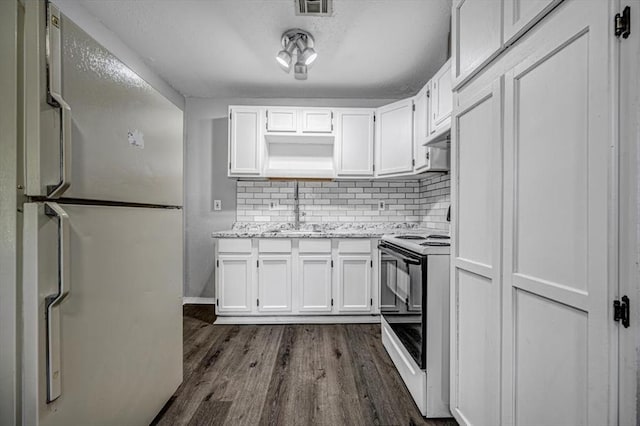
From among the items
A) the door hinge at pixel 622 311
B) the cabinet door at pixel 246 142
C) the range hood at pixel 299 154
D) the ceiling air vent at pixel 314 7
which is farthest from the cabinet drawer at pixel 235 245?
the door hinge at pixel 622 311

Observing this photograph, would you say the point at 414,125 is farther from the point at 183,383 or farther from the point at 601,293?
the point at 183,383

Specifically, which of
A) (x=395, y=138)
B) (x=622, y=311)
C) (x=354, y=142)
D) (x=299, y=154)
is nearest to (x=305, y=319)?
(x=299, y=154)

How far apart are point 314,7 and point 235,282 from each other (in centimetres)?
237

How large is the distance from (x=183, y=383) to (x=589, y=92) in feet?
7.81

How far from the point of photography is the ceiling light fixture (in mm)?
2307

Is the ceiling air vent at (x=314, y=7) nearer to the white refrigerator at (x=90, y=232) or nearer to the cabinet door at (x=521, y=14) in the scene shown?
the white refrigerator at (x=90, y=232)

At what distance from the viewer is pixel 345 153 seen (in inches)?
128

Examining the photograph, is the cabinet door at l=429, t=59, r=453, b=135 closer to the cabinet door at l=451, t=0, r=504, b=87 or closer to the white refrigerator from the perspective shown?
the cabinet door at l=451, t=0, r=504, b=87

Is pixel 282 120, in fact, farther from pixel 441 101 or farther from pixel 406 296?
pixel 406 296

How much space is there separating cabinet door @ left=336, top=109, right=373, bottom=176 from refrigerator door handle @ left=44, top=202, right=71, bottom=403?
2.59 meters

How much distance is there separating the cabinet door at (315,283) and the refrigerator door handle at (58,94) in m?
2.20

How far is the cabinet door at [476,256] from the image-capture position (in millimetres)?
1140

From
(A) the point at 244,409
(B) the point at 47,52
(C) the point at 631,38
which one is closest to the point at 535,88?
(C) the point at 631,38

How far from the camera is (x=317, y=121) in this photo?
3.23 m
